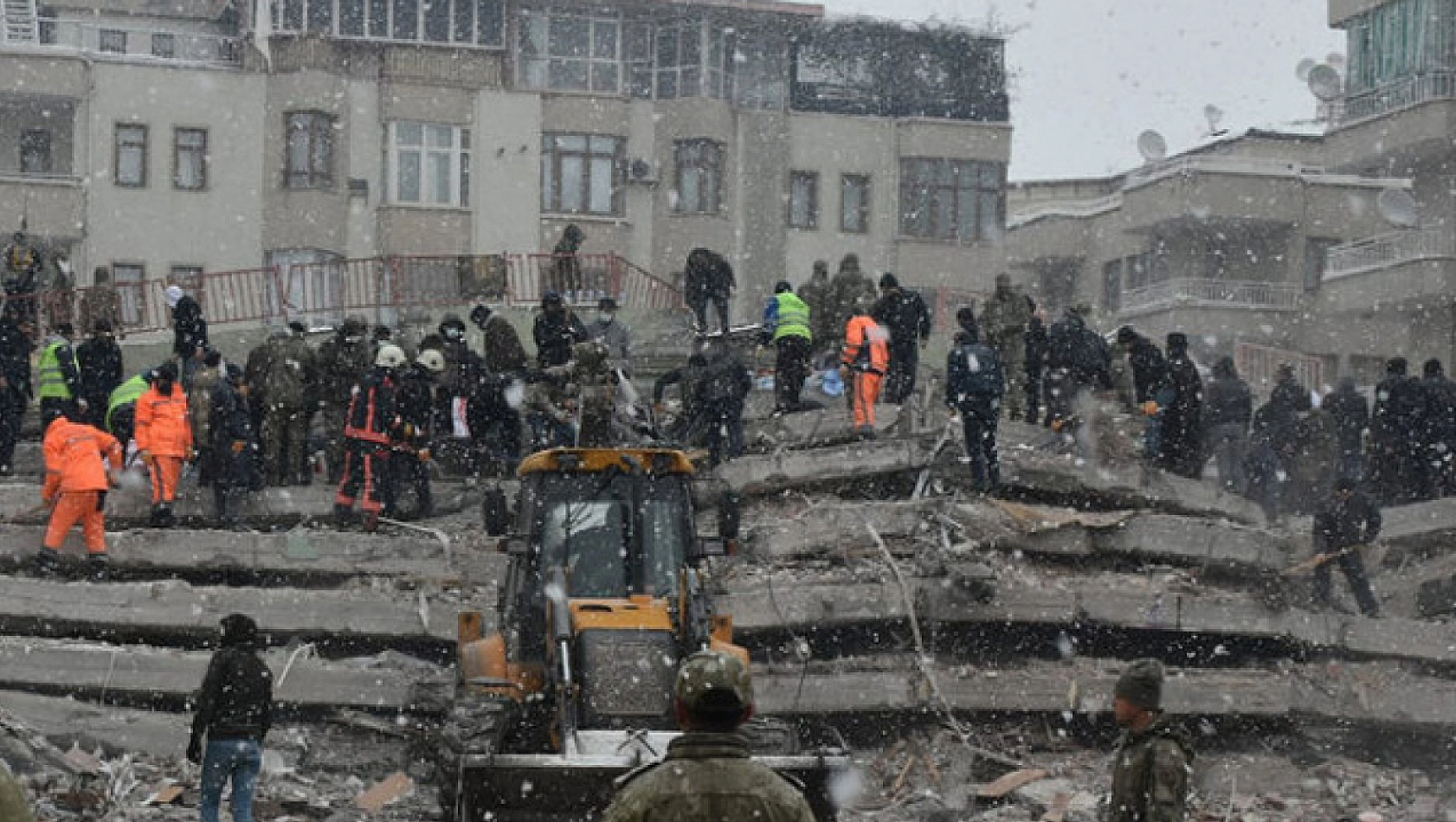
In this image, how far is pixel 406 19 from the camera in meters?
48.3

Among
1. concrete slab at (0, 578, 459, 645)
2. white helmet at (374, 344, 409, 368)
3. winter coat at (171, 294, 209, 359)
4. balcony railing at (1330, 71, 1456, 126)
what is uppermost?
balcony railing at (1330, 71, 1456, 126)

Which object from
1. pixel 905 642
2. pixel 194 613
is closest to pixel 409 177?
pixel 194 613

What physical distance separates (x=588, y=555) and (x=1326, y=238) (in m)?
40.7

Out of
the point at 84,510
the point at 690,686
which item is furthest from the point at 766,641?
the point at 690,686

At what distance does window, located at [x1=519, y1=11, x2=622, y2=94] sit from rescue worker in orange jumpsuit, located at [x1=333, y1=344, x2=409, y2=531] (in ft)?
92.8

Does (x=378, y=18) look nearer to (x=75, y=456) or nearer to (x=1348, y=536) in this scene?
(x=75, y=456)

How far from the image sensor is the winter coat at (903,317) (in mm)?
23859

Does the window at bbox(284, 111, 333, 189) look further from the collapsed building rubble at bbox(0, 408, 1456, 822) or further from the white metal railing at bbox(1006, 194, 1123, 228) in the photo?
the collapsed building rubble at bbox(0, 408, 1456, 822)

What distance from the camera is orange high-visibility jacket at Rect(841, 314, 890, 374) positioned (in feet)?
75.7

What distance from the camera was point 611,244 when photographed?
4834 centimetres

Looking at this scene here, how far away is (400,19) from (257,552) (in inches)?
1162

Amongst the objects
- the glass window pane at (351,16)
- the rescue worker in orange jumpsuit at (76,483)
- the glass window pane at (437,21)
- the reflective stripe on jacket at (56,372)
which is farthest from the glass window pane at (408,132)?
the rescue worker in orange jumpsuit at (76,483)

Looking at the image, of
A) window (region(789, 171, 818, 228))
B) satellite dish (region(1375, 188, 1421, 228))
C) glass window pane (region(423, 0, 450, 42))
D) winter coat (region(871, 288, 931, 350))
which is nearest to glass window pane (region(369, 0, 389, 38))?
glass window pane (region(423, 0, 450, 42))

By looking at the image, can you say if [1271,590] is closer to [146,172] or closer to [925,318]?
[925,318]
